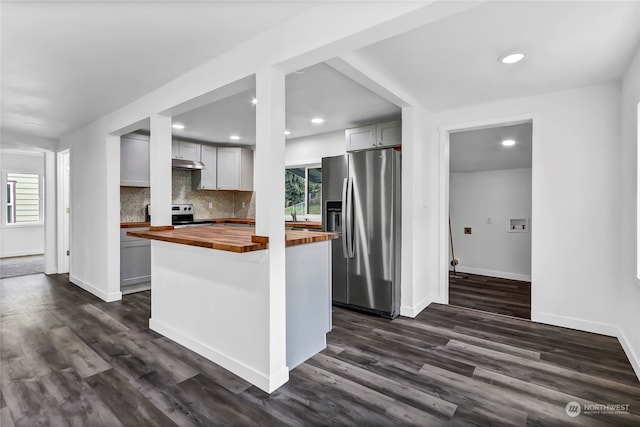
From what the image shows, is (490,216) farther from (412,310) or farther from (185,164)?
(185,164)

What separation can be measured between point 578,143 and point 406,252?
189 cm

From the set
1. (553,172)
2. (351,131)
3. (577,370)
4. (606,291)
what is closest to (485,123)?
(553,172)

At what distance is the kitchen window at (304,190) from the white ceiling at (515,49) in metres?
2.62

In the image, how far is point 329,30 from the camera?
183 cm

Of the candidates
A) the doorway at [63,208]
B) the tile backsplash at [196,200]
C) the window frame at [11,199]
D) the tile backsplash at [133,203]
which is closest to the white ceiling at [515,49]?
Result: the tile backsplash at [196,200]

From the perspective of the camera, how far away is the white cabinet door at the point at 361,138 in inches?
165

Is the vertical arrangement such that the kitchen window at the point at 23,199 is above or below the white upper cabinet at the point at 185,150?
below

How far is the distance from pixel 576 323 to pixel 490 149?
248 cm

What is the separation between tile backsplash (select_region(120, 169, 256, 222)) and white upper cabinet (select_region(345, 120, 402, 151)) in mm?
2796

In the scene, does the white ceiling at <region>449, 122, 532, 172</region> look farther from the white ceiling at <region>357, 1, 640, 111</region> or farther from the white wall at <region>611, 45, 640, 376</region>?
the white wall at <region>611, 45, 640, 376</region>

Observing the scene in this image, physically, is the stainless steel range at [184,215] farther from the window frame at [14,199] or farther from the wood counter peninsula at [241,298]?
the window frame at [14,199]

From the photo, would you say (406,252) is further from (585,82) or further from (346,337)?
(585,82)

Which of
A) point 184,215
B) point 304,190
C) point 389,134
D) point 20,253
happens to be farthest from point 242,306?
point 20,253

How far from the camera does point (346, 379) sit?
2.25m
